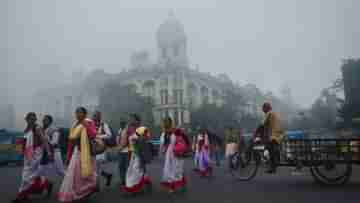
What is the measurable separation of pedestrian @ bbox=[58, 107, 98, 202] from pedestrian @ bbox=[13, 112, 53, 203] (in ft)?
3.50

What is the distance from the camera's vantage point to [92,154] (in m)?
6.43

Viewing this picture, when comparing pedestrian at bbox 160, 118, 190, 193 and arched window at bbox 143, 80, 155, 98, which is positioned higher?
arched window at bbox 143, 80, 155, 98

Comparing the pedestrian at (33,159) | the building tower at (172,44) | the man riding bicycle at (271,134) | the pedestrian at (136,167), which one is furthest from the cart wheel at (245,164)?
the building tower at (172,44)

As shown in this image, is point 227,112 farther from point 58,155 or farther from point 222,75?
point 58,155

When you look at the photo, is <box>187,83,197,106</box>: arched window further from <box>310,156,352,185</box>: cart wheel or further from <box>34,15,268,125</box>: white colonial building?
<box>310,156,352,185</box>: cart wheel

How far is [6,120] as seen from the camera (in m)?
55.4

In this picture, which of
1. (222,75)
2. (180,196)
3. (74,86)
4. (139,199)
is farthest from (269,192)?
(74,86)

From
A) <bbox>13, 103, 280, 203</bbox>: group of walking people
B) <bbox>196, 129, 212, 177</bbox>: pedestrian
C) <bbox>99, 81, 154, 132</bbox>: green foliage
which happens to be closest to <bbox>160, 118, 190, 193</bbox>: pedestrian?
<bbox>13, 103, 280, 203</bbox>: group of walking people

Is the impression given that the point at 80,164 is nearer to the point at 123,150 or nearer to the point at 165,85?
the point at 123,150

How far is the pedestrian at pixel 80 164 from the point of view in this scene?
600 cm

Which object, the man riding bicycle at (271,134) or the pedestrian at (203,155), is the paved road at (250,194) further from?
the pedestrian at (203,155)

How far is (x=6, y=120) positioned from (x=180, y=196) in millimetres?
56136

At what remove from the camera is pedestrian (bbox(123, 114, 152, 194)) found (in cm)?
706

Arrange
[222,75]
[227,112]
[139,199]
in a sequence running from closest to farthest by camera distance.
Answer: [139,199] < [227,112] < [222,75]
